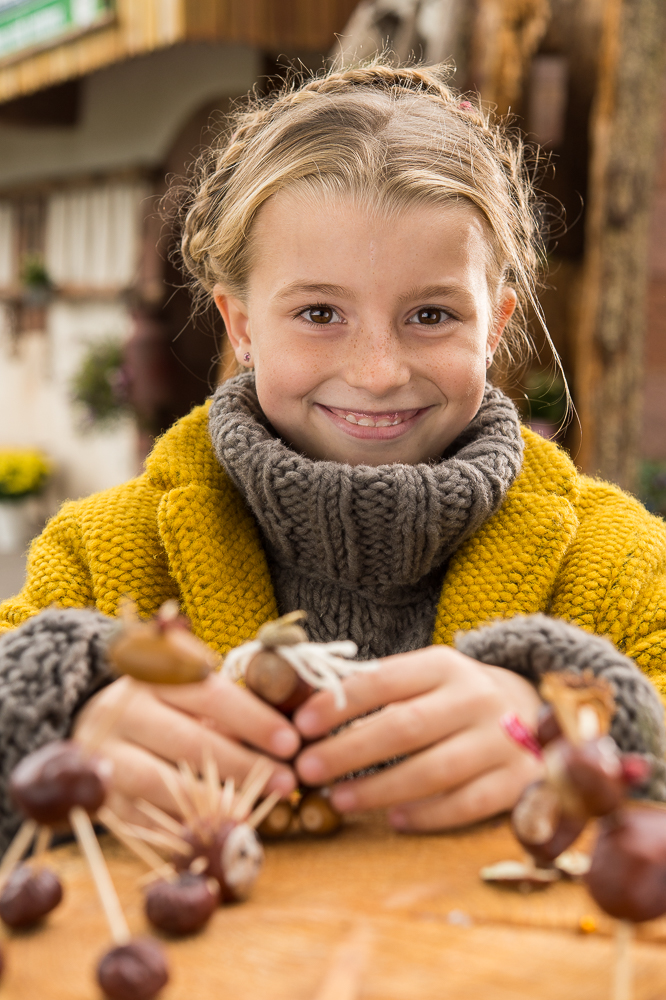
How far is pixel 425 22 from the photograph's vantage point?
9.10ft

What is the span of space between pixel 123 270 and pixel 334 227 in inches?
203

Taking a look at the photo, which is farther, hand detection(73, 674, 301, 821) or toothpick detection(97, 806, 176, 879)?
hand detection(73, 674, 301, 821)

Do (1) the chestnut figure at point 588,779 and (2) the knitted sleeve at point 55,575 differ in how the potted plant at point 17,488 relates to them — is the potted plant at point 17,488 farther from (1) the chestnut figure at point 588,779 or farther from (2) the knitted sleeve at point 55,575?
(1) the chestnut figure at point 588,779

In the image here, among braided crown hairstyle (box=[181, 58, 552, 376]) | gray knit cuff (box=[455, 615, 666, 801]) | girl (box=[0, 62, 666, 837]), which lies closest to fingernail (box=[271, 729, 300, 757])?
gray knit cuff (box=[455, 615, 666, 801])

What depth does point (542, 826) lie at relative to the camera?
1.99ft

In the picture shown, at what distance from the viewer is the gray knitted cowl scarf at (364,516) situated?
3.70 ft

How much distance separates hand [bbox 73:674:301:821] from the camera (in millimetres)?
707

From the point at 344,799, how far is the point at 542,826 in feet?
0.52

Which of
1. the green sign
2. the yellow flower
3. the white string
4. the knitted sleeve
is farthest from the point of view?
the yellow flower

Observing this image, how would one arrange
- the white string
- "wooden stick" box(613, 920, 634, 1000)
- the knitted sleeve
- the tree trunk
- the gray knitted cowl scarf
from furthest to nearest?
1. the tree trunk
2. the knitted sleeve
3. the gray knitted cowl scarf
4. the white string
5. "wooden stick" box(613, 920, 634, 1000)

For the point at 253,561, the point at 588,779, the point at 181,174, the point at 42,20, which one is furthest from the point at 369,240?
the point at 42,20

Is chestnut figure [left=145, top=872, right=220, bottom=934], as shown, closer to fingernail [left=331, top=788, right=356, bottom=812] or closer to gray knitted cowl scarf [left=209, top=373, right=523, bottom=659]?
fingernail [left=331, top=788, right=356, bottom=812]

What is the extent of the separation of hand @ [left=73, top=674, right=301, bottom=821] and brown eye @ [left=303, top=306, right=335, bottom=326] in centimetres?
59

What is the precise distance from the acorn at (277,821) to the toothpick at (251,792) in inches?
0.9
